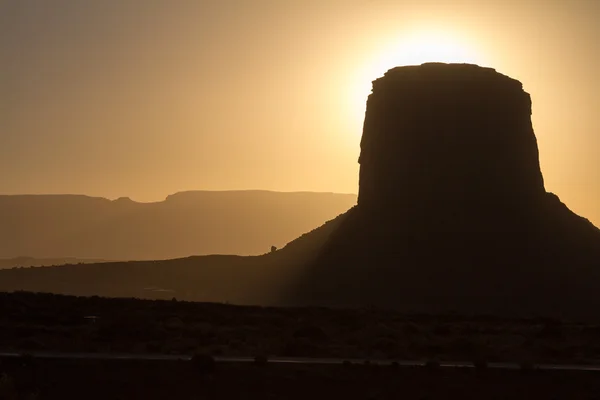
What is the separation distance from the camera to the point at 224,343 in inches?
1318

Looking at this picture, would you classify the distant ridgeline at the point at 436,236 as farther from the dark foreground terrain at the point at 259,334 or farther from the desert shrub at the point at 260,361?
the desert shrub at the point at 260,361

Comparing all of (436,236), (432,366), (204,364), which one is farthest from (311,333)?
(436,236)

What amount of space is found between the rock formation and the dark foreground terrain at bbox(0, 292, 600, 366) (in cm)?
2516

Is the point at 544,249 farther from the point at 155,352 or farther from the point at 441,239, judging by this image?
the point at 155,352

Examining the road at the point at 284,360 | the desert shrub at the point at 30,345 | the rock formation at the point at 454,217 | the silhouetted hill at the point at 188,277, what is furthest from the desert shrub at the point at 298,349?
the silhouetted hill at the point at 188,277

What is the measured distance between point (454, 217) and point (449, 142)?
9.37 m

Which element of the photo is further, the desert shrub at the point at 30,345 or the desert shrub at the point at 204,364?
the desert shrub at the point at 30,345

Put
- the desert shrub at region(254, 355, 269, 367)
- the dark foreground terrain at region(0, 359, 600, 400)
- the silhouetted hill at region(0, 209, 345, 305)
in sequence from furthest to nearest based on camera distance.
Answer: the silhouetted hill at region(0, 209, 345, 305)
the desert shrub at region(254, 355, 269, 367)
the dark foreground terrain at region(0, 359, 600, 400)

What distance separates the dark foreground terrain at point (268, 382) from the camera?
23234 millimetres

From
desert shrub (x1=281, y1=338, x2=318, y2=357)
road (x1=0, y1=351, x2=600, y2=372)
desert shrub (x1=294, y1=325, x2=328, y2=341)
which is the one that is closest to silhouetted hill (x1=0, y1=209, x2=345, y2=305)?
desert shrub (x1=294, y1=325, x2=328, y2=341)

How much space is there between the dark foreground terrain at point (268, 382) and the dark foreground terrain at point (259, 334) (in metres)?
4.27

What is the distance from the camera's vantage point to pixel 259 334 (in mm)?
37344

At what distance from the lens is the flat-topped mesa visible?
85.3m

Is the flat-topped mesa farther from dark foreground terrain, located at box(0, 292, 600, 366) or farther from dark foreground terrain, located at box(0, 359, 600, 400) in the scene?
dark foreground terrain, located at box(0, 359, 600, 400)
